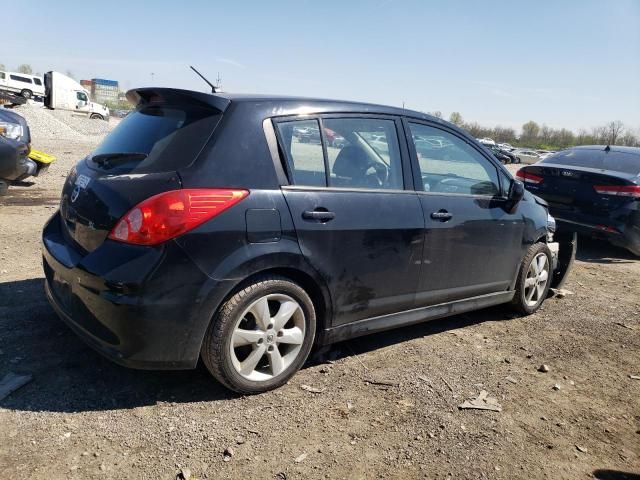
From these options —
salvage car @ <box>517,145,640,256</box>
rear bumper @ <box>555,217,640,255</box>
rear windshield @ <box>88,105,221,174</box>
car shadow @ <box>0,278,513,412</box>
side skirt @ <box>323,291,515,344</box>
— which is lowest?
car shadow @ <box>0,278,513,412</box>

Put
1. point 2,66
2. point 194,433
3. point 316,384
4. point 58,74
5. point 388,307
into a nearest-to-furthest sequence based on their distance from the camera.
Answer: point 194,433
point 316,384
point 388,307
point 58,74
point 2,66

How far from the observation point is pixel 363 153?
370 cm

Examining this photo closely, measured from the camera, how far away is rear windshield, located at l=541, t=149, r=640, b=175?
7.97 meters

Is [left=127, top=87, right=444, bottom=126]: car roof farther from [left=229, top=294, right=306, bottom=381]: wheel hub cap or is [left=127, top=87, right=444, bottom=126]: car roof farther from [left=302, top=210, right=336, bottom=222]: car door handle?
[left=229, top=294, right=306, bottom=381]: wheel hub cap

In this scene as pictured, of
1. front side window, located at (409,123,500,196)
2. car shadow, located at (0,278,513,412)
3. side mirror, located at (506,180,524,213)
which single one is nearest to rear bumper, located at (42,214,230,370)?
car shadow, located at (0,278,513,412)

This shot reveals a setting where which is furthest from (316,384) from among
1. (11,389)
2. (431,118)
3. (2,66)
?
(2,66)

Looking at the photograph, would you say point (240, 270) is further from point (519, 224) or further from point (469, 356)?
point (519, 224)

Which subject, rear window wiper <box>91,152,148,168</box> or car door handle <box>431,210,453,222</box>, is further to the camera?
car door handle <box>431,210,453,222</box>

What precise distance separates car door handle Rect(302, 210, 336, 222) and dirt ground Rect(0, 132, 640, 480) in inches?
42.0

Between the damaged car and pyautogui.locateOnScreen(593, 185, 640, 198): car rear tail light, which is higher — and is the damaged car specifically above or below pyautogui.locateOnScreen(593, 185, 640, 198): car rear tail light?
below

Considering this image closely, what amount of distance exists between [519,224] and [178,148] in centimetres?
300

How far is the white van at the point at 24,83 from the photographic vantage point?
4391 centimetres

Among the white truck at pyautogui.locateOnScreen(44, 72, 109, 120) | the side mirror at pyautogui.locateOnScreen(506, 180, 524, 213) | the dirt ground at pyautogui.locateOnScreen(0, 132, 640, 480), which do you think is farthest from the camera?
the white truck at pyautogui.locateOnScreen(44, 72, 109, 120)

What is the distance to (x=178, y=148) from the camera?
3066mm
